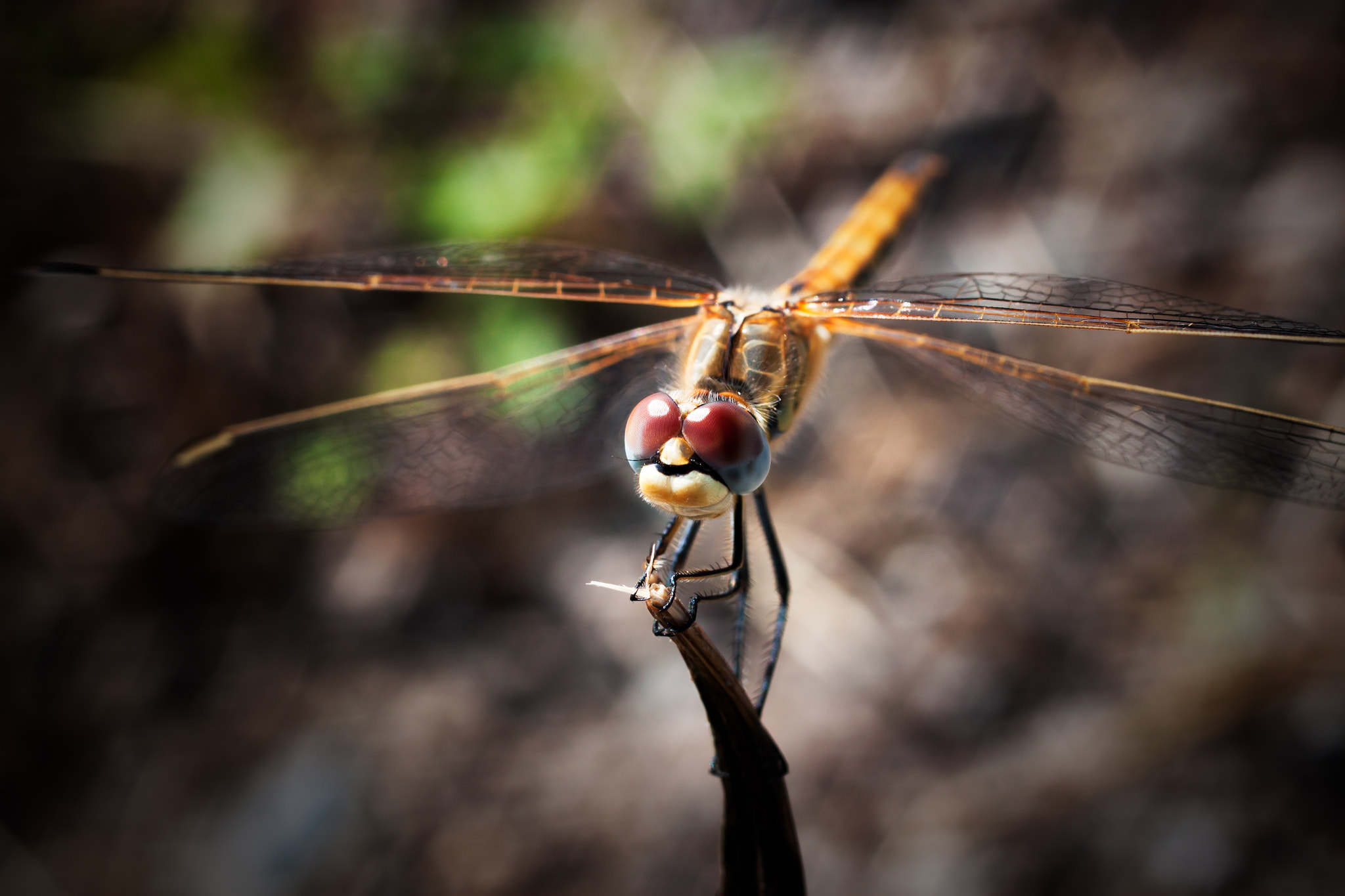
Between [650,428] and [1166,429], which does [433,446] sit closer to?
[650,428]

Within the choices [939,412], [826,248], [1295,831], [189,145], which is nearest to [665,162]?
[826,248]

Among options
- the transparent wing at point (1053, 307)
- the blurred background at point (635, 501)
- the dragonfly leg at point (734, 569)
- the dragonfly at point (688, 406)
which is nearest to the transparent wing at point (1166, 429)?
the dragonfly at point (688, 406)

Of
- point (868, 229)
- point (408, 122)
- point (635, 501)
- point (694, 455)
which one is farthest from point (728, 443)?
point (408, 122)

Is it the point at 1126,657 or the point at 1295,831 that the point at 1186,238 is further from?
the point at 1295,831

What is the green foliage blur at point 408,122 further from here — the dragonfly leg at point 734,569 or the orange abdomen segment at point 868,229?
the dragonfly leg at point 734,569

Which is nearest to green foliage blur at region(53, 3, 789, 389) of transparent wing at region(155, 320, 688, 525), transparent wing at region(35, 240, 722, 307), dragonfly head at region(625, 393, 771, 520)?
transparent wing at region(155, 320, 688, 525)

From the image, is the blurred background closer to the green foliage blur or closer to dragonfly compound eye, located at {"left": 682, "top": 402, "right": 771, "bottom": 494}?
the green foliage blur

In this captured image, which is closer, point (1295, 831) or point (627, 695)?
point (1295, 831)

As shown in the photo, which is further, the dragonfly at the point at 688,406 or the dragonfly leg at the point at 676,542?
the dragonfly at the point at 688,406
